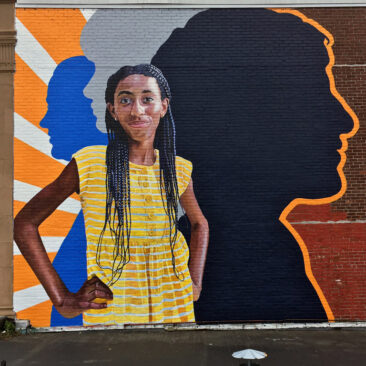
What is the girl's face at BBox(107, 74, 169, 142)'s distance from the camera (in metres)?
9.42

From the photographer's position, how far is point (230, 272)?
9180mm

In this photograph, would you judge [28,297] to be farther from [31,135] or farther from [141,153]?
[141,153]

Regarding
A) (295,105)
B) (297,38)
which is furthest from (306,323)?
(297,38)

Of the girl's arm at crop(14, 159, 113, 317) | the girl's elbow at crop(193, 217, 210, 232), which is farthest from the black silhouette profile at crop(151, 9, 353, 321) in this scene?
the girl's arm at crop(14, 159, 113, 317)

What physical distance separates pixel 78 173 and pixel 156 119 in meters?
2.13

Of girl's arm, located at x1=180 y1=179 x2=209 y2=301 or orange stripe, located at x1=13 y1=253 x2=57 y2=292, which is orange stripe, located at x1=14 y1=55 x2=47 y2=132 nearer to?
orange stripe, located at x1=13 y1=253 x2=57 y2=292

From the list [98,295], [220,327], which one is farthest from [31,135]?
[220,327]

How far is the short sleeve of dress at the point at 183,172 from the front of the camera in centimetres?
934

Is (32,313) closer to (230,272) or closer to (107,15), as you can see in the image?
(230,272)

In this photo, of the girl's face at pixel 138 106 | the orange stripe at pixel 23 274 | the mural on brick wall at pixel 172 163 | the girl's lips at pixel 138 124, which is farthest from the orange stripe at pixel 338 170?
the orange stripe at pixel 23 274

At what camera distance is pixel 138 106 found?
9.44 m

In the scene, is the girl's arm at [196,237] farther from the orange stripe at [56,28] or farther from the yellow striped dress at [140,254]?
the orange stripe at [56,28]

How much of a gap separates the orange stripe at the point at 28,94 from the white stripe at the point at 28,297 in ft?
12.2

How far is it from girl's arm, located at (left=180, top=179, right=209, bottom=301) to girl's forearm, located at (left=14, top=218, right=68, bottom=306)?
2.83m
